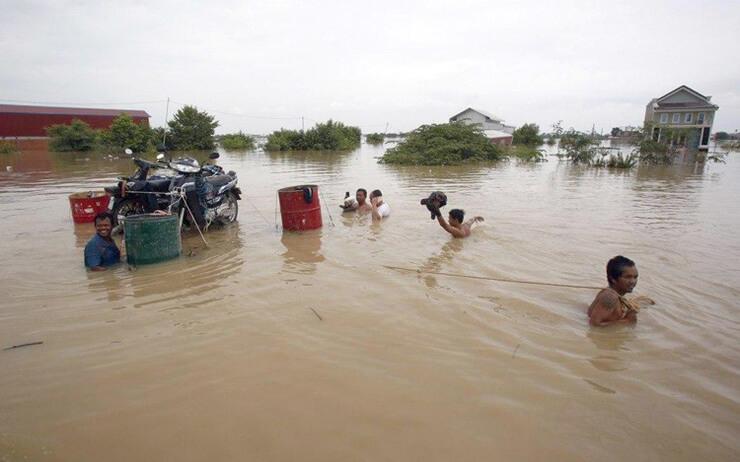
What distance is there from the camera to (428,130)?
25.8 m

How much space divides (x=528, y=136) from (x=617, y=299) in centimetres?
4717

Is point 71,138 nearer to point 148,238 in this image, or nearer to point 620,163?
point 148,238

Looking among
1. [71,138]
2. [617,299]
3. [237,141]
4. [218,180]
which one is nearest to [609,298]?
[617,299]

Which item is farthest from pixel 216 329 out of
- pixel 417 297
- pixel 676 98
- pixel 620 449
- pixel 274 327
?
pixel 676 98

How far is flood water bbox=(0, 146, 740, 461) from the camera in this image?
2.30 metres

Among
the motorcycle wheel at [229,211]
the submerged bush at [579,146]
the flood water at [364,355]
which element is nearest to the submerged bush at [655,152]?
the submerged bush at [579,146]

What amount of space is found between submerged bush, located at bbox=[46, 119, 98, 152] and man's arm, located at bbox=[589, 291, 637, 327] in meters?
38.1

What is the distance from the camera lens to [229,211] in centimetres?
818

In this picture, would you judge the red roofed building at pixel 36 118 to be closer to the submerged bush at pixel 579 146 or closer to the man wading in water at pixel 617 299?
the submerged bush at pixel 579 146

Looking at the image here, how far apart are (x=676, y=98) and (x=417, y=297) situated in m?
42.8

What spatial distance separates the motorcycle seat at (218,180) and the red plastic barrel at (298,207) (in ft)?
4.47

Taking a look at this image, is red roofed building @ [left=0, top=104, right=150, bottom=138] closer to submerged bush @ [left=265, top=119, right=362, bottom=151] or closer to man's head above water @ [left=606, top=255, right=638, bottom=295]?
submerged bush @ [left=265, top=119, right=362, bottom=151]

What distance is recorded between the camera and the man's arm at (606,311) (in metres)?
3.59

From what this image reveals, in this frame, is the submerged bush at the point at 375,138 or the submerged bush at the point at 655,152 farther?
the submerged bush at the point at 375,138
